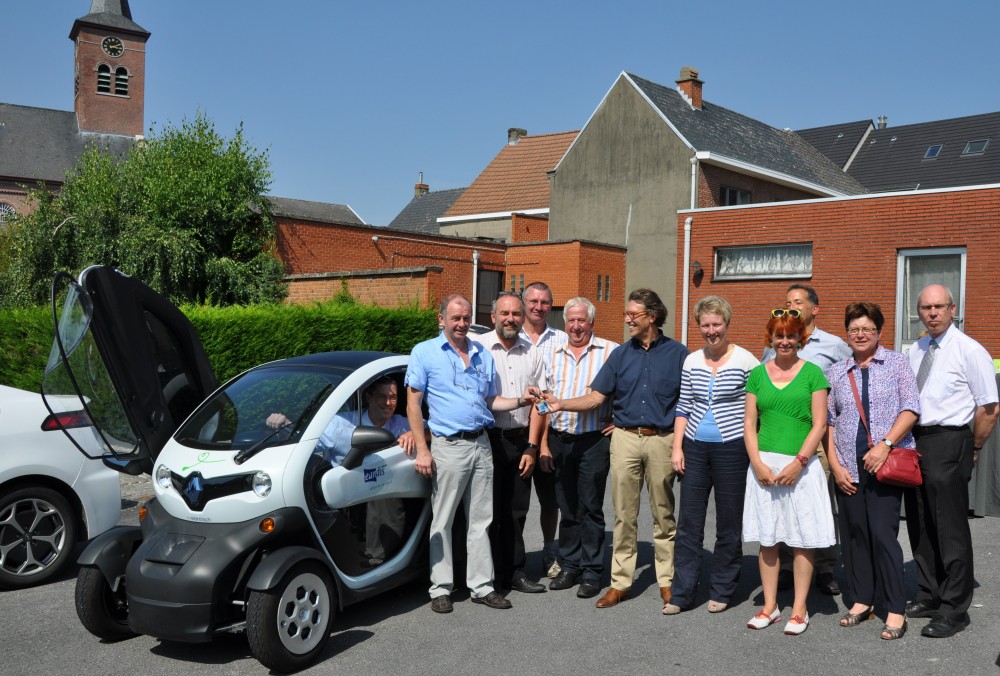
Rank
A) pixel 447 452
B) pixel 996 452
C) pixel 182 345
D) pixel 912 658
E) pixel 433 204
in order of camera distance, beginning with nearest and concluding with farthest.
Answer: pixel 912 658
pixel 447 452
pixel 182 345
pixel 996 452
pixel 433 204

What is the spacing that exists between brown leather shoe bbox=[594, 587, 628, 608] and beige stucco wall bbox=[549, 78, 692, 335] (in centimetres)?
2037

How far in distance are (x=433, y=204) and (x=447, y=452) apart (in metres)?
52.6

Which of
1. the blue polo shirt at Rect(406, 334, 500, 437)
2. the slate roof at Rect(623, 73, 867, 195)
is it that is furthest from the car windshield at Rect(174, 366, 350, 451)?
the slate roof at Rect(623, 73, 867, 195)

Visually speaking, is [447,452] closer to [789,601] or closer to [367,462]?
[367,462]

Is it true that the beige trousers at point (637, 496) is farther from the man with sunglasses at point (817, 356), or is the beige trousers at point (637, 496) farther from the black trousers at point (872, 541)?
the black trousers at point (872, 541)

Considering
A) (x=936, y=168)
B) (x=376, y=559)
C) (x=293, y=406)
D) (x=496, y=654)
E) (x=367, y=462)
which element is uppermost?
(x=936, y=168)

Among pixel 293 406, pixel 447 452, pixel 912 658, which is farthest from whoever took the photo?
pixel 447 452

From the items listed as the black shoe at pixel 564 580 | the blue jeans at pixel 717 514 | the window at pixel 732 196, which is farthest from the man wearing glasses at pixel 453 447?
the window at pixel 732 196

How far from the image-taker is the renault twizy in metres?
4.56

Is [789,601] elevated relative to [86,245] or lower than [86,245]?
lower

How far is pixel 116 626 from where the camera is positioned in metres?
4.97

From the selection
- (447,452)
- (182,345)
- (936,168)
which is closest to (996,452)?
(447,452)

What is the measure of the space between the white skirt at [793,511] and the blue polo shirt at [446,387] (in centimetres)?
177

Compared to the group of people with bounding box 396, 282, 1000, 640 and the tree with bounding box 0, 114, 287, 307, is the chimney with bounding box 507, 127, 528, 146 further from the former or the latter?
the group of people with bounding box 396, 282, 1000, 640
